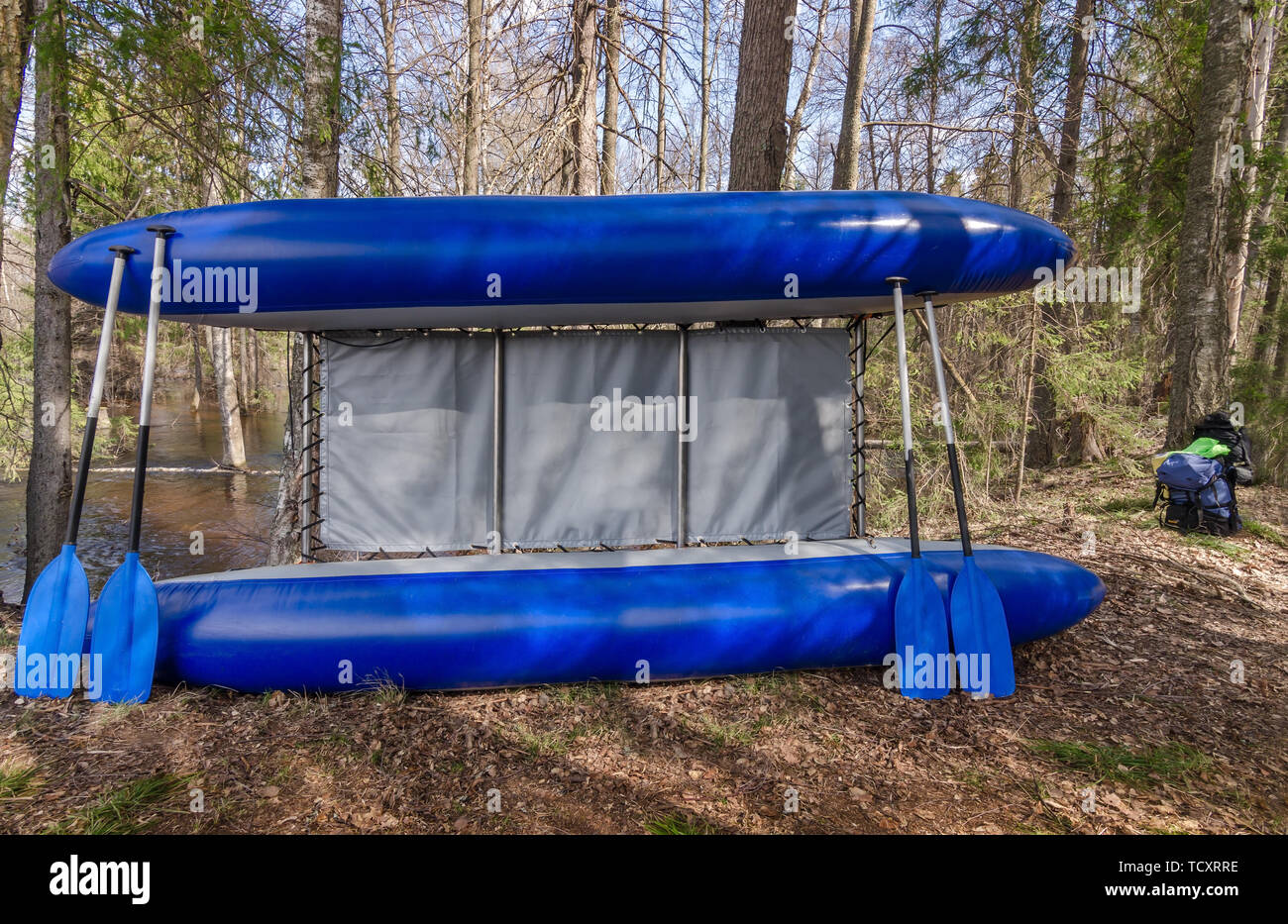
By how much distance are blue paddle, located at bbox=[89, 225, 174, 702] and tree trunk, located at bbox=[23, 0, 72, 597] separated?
3.53m

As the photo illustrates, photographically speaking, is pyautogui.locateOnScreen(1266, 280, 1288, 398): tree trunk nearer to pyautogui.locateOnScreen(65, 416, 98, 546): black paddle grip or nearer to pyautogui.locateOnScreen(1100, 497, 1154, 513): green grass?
pyautogui.locateOnScreen(1100, 497, 1154, 513): green grass

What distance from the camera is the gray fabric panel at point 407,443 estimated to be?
15.6 ft

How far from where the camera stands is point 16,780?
2760mm

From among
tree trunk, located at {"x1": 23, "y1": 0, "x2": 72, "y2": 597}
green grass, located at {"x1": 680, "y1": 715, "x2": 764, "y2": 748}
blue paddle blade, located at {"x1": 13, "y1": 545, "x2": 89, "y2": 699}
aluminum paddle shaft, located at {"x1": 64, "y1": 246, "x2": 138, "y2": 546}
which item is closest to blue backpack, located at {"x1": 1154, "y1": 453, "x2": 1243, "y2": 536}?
green grass, located at {"x1": 680, "y1": 715, "x2": 764, "y2": 748}

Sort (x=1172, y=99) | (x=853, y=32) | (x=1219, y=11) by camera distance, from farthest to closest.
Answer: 1. (x=853, y=32)
2. (x=1172, y=99)
3. (x=1219, y=11)

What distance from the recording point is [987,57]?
8.74m

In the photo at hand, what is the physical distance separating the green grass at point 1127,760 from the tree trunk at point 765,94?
4933mm

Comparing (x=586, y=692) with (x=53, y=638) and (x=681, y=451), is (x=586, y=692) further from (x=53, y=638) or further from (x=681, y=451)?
(x=53, y=638)

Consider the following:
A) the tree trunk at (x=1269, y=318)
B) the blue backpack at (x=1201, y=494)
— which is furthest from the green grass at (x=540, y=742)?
the tree trunk at (x=1269, y=318)

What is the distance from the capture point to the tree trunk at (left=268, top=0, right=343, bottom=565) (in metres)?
5.14

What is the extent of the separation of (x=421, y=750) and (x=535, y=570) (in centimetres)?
111

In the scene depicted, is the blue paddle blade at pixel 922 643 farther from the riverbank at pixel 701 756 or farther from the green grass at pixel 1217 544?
the green grass at pixel 1217 544

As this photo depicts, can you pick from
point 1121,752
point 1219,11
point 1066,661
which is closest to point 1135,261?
point 1219,11
